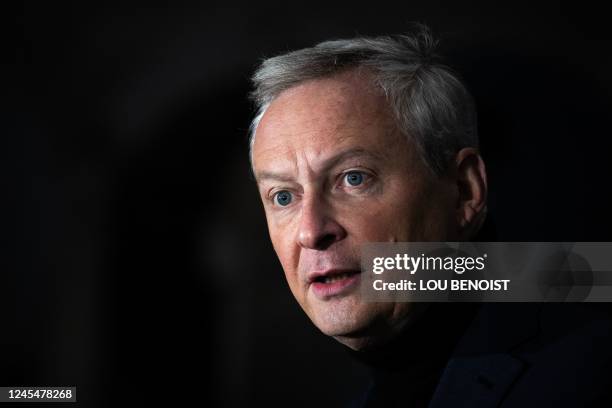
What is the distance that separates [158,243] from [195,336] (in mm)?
270

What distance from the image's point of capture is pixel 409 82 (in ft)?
5.10

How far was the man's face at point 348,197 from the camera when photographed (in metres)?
1.48

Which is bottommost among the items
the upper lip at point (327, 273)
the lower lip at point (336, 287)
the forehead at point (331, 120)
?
the lower lip at point (336, 287)

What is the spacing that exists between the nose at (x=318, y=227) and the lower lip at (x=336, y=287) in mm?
83

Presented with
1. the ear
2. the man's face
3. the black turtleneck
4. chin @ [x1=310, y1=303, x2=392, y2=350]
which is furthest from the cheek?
the ear

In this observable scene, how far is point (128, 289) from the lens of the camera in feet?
6.23

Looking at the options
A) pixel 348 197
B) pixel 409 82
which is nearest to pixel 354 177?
pixel 348 197

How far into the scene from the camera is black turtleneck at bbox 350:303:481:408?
1553mm

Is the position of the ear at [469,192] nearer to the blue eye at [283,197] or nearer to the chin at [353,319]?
the chin at [353,319]

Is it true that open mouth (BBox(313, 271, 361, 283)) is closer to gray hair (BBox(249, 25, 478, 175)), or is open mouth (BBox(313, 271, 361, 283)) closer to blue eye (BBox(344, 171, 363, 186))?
blue eye (BBox(344, 171, 363, 186))

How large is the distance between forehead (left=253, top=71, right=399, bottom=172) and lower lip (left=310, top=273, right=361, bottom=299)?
272mm

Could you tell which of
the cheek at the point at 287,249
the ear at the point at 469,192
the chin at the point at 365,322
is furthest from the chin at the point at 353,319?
the ear at the point at 469,192

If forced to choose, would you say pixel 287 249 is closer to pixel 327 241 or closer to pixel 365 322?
pixel 327 241

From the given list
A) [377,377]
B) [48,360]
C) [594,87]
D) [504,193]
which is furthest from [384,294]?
[48,360]
